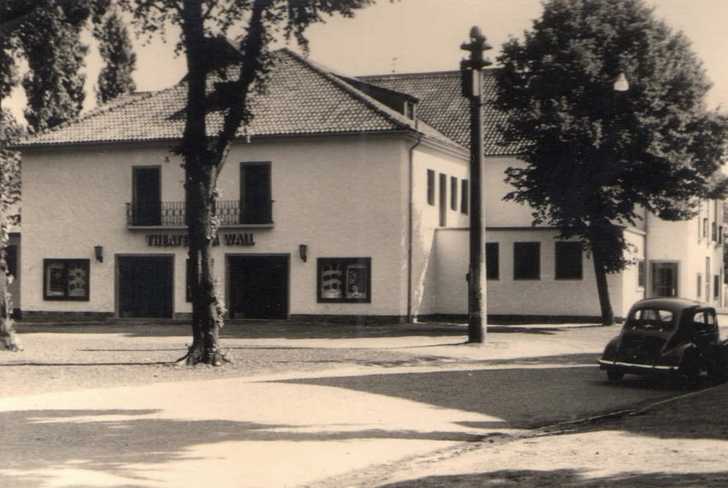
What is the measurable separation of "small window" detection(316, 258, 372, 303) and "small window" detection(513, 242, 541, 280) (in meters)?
5.62

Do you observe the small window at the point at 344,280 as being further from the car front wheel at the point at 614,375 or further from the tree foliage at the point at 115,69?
the tree foliage at the point at 115,69

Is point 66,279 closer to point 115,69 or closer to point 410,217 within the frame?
point 410,217

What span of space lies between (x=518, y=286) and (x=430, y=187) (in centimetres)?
470

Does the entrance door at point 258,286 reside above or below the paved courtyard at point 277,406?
above

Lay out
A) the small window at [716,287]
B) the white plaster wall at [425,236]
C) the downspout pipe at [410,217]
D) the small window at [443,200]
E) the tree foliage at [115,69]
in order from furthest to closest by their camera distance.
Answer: the small window at [716,287]
the tree foliage at [115,69]
the small window at [443,200]
the white plaster wall at [425,236]
the downspout pipe at [410,217]

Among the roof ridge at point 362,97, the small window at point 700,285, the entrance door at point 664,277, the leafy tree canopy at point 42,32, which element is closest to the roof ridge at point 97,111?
the roof ridge at point 362,97

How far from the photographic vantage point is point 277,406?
531 inches

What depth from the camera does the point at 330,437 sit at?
11.1 m

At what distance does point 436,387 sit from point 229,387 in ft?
10.3

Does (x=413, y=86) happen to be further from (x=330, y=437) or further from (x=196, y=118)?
(x=330, y=437)

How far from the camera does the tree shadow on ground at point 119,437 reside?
9195 mm

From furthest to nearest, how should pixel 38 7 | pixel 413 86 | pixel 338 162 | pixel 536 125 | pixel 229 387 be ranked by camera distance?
pixel 413 86 < pixel 338 162 < pixel 536 125 < pixel 38 7 < pixel 229 387

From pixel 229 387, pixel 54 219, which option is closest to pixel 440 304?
pixel 54 219

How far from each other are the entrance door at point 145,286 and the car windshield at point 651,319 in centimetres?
2243
